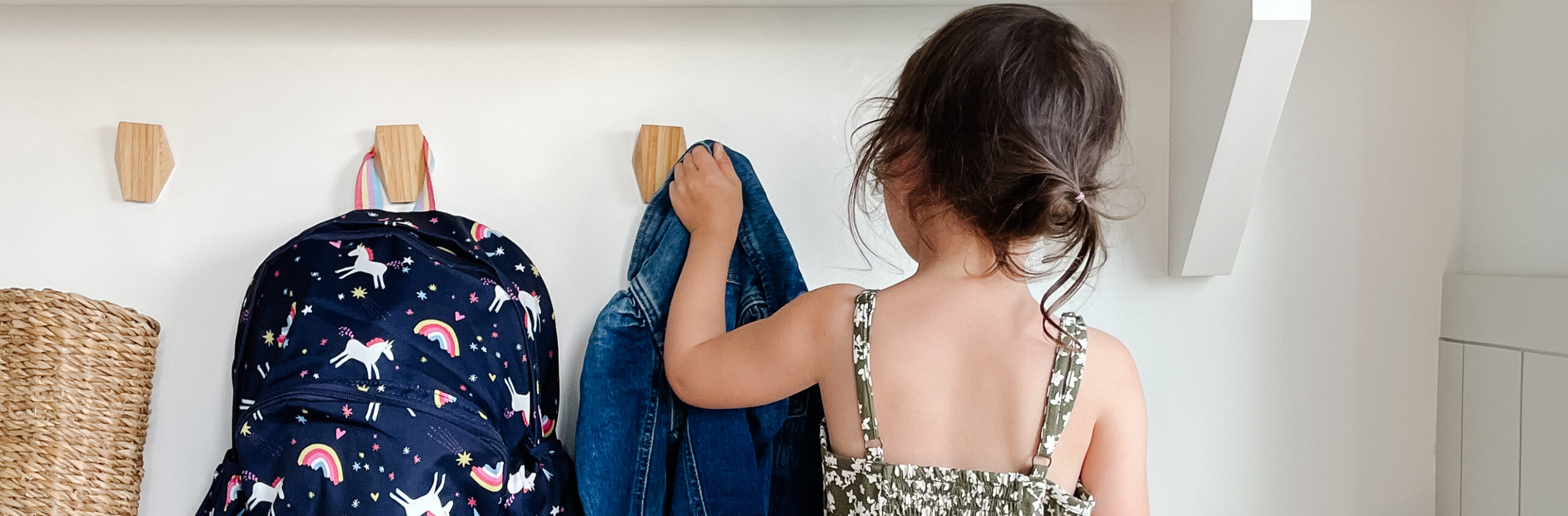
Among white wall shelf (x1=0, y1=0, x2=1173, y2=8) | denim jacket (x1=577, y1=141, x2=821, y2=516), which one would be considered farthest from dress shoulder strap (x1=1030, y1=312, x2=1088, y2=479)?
white wall shelf (x1=0, y1=0, x2=1173, y2=8)

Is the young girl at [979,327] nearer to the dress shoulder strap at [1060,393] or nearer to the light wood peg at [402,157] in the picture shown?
the dress shoulder strap at [1060,393]

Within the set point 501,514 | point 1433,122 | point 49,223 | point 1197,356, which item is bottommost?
point 501,514

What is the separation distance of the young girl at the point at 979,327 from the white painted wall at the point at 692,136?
0.55 ft

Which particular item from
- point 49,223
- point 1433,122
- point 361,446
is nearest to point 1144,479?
point 1433,122

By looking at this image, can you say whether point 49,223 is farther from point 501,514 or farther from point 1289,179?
point 1289,179

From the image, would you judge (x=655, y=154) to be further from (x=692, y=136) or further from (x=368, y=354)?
(x=368, y=354)

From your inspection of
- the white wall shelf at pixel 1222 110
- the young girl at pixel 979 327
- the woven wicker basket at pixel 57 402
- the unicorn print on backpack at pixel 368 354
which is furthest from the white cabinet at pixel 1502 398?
the woven wicker basket at pixel 57 402

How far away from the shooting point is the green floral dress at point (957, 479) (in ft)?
2.20

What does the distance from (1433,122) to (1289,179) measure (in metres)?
0.14

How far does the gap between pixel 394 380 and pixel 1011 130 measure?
1.59 feet

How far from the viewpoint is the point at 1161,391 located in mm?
884

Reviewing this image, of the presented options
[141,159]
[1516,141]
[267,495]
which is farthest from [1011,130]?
[141,159]

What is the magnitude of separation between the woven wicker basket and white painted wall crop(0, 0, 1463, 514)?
3.3 inches

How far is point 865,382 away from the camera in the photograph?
2.30ft
